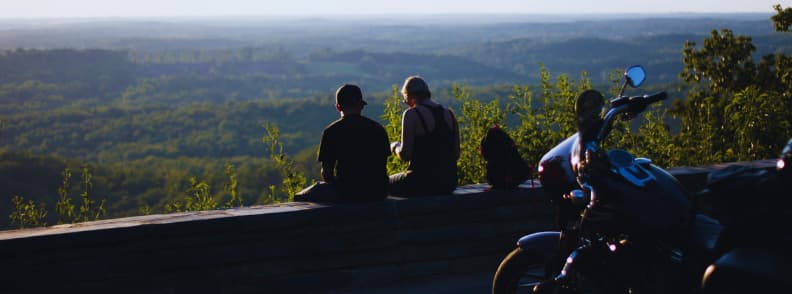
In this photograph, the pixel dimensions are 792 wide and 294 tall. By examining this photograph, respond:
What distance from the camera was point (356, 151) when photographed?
17.8 ft

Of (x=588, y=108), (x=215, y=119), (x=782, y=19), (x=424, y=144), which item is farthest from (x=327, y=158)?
(x=215, y=119)

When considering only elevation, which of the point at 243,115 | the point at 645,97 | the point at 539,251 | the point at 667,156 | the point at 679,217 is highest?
the point at 645,97

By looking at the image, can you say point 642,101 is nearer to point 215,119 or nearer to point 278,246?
point 278,246

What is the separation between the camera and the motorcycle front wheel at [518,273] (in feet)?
13.2

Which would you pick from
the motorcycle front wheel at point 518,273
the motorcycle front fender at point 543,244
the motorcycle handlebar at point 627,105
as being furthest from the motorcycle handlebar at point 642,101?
the motorcycle front wheel at point 518,273

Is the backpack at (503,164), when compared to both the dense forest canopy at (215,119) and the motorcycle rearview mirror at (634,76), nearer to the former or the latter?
the motorcycle rearview mirror at (634,76)

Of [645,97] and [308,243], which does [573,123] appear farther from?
[645,97]

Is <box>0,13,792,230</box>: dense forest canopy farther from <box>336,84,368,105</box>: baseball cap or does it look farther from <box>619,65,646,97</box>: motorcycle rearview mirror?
<box>619,65,646,97</box>: motorcycle rearview mirror

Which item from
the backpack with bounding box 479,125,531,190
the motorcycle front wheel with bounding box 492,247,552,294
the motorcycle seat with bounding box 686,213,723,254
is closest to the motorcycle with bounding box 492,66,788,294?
the motorcycle seat with bounding box 686,213,723,254

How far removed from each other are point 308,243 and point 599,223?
6.27 feet

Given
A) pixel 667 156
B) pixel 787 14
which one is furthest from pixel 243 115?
pixel 667 156

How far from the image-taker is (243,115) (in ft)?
414

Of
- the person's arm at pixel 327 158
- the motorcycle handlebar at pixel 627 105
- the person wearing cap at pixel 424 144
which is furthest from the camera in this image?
the person wearing cap at pixel 424 144

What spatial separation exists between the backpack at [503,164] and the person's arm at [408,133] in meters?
0.49
